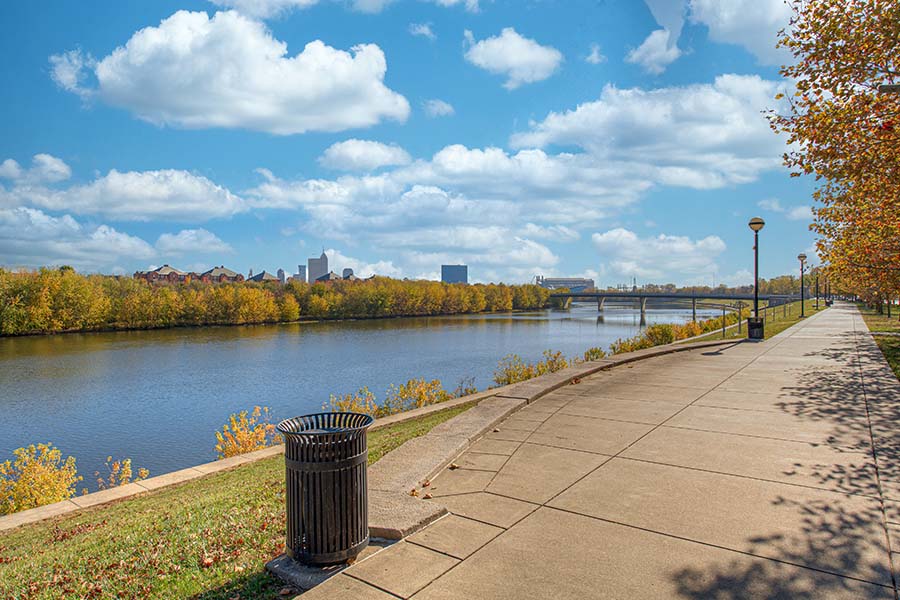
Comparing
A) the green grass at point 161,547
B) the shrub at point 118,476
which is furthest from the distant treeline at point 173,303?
the green grass at point 161,547

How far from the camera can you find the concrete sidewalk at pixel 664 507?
12.2 ft

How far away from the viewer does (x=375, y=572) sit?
12.6ft

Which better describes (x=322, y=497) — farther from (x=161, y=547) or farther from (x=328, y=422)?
(x=161, y=547)

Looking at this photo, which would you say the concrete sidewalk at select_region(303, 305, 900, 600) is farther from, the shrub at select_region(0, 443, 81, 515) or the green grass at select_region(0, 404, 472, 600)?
the shrub at select_region(0, 443, 81, 515)

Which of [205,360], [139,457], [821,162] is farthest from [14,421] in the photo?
[821,162]

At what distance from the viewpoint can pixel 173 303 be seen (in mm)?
78812

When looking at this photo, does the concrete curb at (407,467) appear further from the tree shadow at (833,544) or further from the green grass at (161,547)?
the tree shadow at (833,544)

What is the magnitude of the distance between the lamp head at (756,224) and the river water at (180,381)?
42.7 ft

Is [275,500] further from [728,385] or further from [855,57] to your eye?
[855,57]

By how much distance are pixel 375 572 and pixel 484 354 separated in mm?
34975

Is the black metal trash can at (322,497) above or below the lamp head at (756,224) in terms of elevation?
below

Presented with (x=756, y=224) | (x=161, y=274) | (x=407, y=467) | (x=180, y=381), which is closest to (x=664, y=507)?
(x=407, y=467)

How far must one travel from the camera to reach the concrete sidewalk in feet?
12.2

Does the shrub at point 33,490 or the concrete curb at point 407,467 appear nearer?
the concrete curb at point 407,467
